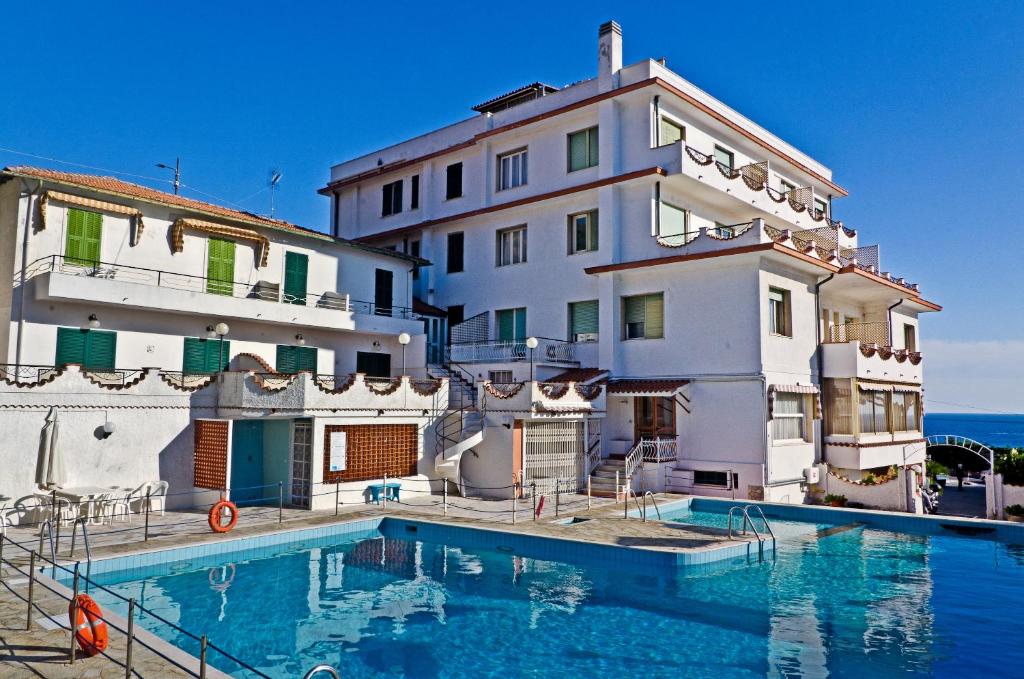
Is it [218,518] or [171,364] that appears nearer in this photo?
[218,518]

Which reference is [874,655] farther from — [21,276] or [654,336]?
[21,276]

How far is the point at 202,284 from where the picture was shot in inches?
906

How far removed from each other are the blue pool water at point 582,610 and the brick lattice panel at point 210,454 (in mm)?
4150

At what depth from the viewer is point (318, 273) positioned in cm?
2656

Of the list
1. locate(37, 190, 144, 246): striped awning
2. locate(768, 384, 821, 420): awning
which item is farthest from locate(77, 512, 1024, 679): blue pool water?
locate(37, 190, 144, 246): striped awning

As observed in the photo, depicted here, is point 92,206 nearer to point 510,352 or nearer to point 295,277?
point 295,277

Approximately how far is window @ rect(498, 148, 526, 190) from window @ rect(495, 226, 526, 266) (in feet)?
6.35

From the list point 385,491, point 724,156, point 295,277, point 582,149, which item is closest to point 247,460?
point 385,491

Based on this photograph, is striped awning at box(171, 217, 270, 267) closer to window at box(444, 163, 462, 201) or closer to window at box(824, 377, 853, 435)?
window at box(444, 163, 462, 201)

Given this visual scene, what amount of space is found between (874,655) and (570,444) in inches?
547

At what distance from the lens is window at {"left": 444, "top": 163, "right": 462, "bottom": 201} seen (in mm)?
33062

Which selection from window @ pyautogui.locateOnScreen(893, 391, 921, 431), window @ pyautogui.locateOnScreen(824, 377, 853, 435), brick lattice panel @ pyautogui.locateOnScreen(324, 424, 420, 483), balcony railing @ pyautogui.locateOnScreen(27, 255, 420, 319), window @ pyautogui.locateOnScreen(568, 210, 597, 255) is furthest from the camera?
window @ pyautogui.locateOnScreen(893, 391, 921, 431)

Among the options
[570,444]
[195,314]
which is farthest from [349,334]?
[570,444]

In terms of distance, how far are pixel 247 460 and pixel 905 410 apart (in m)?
25.7
